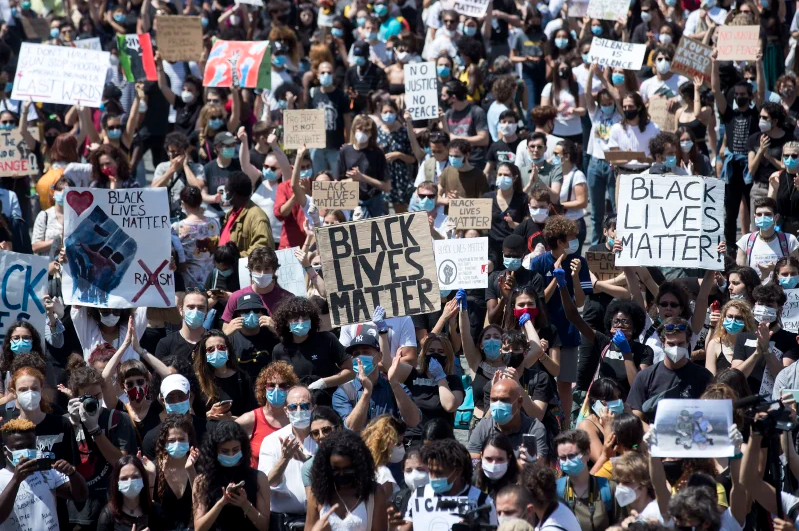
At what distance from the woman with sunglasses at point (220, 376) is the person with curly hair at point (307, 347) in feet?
1.29

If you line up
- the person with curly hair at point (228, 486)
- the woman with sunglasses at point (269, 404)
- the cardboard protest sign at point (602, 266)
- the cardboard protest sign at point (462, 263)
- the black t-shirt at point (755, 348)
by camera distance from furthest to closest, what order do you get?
the cardboard protest sign at point (602, 266), the cardboard protest sign at point (462, 263), the black t-shirt at point (755, 348), the woman with sunglasses at point (269, 404), the person with curly hair at point (228, 486)

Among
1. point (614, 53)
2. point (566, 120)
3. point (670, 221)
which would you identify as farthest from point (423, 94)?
point (670, 221)

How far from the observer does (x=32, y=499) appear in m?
9.08

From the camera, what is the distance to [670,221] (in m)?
11.9

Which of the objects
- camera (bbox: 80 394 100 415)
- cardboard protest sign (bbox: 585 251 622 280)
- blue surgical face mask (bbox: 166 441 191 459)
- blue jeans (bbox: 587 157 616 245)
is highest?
camera (bbox: 80 394 100 415)

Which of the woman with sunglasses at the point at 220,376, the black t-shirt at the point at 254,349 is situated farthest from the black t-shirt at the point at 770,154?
the woman with sunglasses at the point at 220,376

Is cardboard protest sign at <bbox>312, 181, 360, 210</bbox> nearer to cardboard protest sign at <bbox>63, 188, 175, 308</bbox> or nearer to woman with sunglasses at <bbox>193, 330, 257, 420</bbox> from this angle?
cardboard protest sign at <bbox>63, 188, 175, 308</bbox>

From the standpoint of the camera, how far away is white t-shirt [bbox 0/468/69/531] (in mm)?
9008

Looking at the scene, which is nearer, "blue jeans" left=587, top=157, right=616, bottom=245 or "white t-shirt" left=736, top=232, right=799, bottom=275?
"white t-shirt" left=736, top=232, right=799, bottom=275

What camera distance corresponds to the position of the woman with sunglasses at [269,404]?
32.5 ft

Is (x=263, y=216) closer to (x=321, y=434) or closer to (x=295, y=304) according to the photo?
(x=295, y=304)

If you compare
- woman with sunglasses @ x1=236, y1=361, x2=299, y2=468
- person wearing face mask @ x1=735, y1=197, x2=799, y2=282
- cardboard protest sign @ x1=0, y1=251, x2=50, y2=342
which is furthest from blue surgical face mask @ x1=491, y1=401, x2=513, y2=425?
person wearing face mask @ x1=735, y1=197, x2=799, y2=282

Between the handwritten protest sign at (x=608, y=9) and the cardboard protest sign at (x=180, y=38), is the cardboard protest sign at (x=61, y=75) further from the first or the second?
the handwritten protest sign at (x=608, y=9)

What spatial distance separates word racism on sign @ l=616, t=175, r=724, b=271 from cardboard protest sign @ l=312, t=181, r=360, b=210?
3.14 metres
